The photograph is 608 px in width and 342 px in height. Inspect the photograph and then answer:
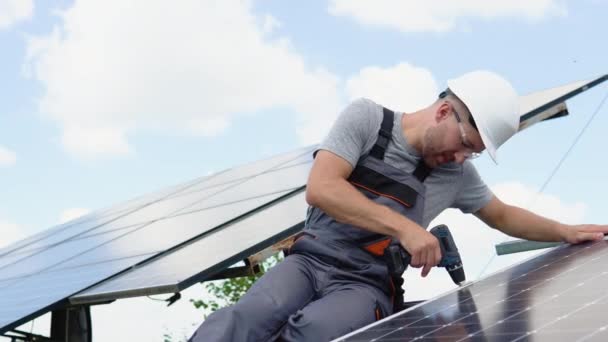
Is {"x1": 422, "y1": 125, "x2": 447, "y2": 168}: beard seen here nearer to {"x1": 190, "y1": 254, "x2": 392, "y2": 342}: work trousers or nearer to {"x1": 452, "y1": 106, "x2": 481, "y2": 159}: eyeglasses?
{"x1": 452, "y1": 106, "x2": 481, "y2": 159}: eyeglasses

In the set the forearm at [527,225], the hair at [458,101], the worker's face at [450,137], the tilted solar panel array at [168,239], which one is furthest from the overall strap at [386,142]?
the forearm at [527,225]

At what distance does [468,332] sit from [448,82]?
5.43 ft

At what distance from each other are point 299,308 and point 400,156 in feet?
3.05

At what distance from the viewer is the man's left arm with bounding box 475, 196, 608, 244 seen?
191 inches

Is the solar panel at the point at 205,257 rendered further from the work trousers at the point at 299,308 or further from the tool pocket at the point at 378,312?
the tool pocket at the point at 378,312

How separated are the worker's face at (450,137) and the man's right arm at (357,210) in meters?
0.43

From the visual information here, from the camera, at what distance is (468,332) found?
9.81 feet

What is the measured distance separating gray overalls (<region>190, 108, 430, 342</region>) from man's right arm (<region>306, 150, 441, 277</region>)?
0.19 metres

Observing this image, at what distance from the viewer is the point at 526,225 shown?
497cm

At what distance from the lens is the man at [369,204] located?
3.74 meters

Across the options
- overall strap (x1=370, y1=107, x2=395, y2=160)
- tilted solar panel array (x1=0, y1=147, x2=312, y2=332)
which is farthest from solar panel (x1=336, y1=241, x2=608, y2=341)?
tilted solar panel array (x1=0, y1=147, x2=312, y2=332)

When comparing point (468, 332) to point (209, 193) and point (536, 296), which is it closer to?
point (536, 296)

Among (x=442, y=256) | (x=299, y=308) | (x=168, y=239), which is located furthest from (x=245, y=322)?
(x=168, y=239)

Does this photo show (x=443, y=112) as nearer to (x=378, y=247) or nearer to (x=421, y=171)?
(x=421, y=171)
